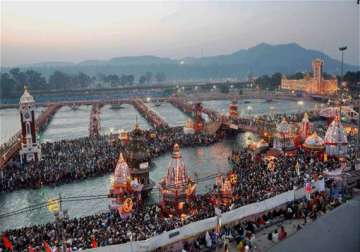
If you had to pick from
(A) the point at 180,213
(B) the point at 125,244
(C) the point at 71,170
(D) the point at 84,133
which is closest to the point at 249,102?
(D) the point at 84,133

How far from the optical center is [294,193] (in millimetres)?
18641

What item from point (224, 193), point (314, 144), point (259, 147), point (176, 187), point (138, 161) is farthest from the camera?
point (259, 147)

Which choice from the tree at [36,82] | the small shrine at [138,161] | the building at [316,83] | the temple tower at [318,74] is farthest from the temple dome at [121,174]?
the tree at [36,82]

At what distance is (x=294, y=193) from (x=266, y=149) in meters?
13.8

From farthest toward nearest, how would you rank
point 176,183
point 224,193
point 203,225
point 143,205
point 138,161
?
point 138,161 → point 143,205 → point 176,183 → point 224,193 → point 203,225

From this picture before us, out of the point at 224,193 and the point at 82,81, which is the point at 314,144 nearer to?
the point at 224,193

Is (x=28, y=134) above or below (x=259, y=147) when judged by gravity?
above

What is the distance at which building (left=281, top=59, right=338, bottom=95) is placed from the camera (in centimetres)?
10812

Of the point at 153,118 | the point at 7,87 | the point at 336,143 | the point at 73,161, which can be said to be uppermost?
the point at 7,87

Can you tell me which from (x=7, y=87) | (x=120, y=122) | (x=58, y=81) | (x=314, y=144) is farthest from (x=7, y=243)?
(x=58, y=81)

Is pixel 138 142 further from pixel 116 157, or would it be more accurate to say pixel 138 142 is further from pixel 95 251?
pixel 95 251

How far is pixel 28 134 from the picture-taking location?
31.4 meters

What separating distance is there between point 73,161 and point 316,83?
94259 mm

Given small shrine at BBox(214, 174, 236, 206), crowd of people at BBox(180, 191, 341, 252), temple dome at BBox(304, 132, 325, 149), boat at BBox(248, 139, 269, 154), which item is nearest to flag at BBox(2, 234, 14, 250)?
crowd of people at BBox(180, 191, 341, 252)
